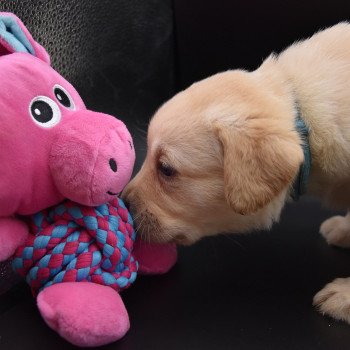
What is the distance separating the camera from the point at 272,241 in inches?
63.8

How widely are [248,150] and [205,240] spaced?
546 mm

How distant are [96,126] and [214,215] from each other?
1.29 ft

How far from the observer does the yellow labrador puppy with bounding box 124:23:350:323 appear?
1146 mm

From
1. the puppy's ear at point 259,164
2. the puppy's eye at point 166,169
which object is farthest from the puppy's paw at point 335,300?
the puppy's eye at point 166,169

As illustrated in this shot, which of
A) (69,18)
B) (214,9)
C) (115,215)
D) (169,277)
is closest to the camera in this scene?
(115,215)

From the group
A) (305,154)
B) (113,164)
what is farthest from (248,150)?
(113,164)

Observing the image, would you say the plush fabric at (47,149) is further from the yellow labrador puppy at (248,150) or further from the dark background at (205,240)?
the dark background at (205,240)

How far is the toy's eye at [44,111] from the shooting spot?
1071mm

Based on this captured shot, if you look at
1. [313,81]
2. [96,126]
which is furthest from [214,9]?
[96,126]

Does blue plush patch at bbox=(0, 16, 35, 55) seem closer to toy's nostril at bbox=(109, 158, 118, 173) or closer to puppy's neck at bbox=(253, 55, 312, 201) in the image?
toy's nostril at bbox=(109, 158, 118, 173)

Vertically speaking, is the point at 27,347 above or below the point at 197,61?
below

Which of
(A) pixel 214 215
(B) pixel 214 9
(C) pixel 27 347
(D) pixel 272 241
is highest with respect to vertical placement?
(B) pixel 214 9

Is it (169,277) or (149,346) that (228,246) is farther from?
(149,346)

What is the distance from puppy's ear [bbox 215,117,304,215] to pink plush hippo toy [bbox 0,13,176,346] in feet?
0.74
